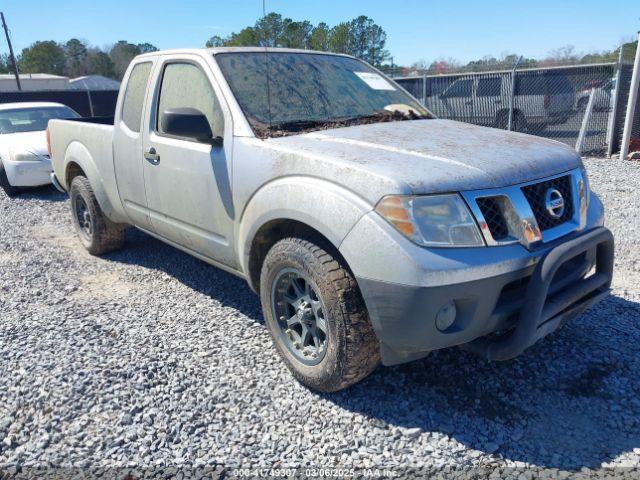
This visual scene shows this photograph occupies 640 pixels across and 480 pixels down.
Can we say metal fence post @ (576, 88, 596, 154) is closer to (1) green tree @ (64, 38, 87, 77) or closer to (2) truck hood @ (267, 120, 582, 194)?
(2) truck hood @ (267, 120, 582, 194)

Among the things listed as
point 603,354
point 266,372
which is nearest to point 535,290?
point 603,354

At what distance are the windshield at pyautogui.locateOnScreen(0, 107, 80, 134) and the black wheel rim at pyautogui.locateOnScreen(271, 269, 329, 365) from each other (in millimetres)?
8447

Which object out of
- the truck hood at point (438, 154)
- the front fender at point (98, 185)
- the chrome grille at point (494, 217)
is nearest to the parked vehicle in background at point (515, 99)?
the truck hood at point (438, 154)

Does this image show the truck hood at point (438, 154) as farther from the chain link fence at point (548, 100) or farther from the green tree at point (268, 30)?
the chain link fence at point (548, 100)

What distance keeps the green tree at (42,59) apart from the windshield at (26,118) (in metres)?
78.8

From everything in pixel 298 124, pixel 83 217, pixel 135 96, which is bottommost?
pixel 83 217

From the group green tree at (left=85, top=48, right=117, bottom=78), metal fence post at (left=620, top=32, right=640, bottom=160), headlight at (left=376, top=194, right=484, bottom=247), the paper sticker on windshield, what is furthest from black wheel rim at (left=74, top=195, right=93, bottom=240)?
green tree at (left=85, top=48, right=117, bottom=78)

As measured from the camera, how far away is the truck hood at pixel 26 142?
889cm

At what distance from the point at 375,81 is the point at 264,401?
258 centimetres

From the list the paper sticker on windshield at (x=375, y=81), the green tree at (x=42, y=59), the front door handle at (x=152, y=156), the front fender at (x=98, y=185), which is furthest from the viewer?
the green tree at (x=42, y=59)

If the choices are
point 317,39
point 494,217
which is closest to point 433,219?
point 494,217

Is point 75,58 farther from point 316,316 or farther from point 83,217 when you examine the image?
point 316,316

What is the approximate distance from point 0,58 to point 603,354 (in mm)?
89868

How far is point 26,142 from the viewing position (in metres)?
9.07
